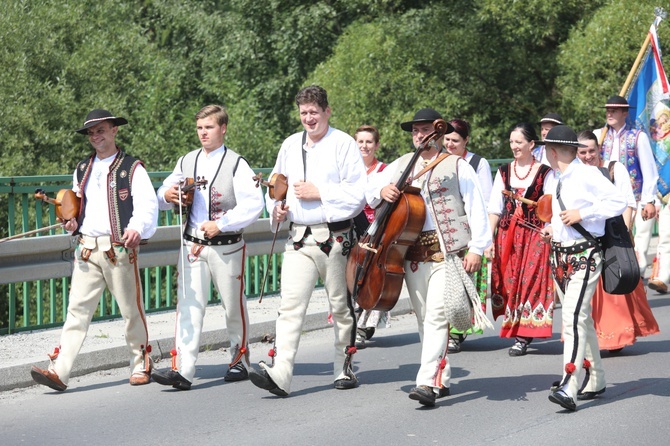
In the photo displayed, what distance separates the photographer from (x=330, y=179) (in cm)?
787

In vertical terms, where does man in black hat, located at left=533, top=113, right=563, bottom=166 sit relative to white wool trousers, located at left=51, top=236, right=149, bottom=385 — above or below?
above

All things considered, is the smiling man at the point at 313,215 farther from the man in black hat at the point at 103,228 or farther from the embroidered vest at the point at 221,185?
the man in black hat at the point at 103,228

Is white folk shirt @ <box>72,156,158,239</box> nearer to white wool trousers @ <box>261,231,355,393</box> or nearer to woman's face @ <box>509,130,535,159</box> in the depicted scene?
white wool trousers @ <box>261,231,355,393</box>

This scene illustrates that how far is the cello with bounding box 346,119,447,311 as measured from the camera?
7.34m

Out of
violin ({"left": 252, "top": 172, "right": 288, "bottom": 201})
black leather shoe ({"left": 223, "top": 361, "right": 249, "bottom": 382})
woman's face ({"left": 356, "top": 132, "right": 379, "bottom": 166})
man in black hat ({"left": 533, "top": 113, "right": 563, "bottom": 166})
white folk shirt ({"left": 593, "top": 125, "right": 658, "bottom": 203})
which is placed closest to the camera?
violin ({"left": 252, "top": 172, "right": 288, "bottom": 201})

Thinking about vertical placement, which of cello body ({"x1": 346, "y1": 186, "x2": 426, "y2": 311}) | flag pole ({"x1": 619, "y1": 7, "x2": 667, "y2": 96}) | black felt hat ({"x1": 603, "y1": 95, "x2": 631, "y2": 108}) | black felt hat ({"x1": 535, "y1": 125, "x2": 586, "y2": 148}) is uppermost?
flag pole ({"x1": 619, "y1": 7, "x2": 667, "y2": 96})

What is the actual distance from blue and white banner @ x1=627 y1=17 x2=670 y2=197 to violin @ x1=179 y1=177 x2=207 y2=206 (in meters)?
5.96

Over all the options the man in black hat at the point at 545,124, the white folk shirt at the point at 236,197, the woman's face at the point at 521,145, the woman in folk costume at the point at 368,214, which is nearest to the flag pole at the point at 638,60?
the man in black hat at the point at 545,124

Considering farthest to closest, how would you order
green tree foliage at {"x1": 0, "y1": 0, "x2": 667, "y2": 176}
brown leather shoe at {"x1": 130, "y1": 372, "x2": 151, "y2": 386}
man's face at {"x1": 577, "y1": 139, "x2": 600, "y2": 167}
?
green tree foliage at {"x1": 0, "y1": 0, "x2": 667, "y2": 176} → man's face at {"x1": 577, "y1": 139, "x2": 600, "y2": 167} → brown leather shoe at {"x1": 130, "y1": 372, "x2": 151, "y2": 386}

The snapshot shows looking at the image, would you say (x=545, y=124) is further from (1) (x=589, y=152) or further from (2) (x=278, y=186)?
(2) (x=278, y=186)

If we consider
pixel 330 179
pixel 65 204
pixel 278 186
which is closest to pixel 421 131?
pixel 330 179

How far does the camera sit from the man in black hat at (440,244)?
24.5 feet

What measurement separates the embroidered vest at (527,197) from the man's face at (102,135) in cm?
339

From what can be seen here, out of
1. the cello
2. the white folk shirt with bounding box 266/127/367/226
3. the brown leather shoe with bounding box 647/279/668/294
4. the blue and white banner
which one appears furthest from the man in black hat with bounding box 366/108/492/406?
the brown leather shoe with bounding box 647/279/668/294
